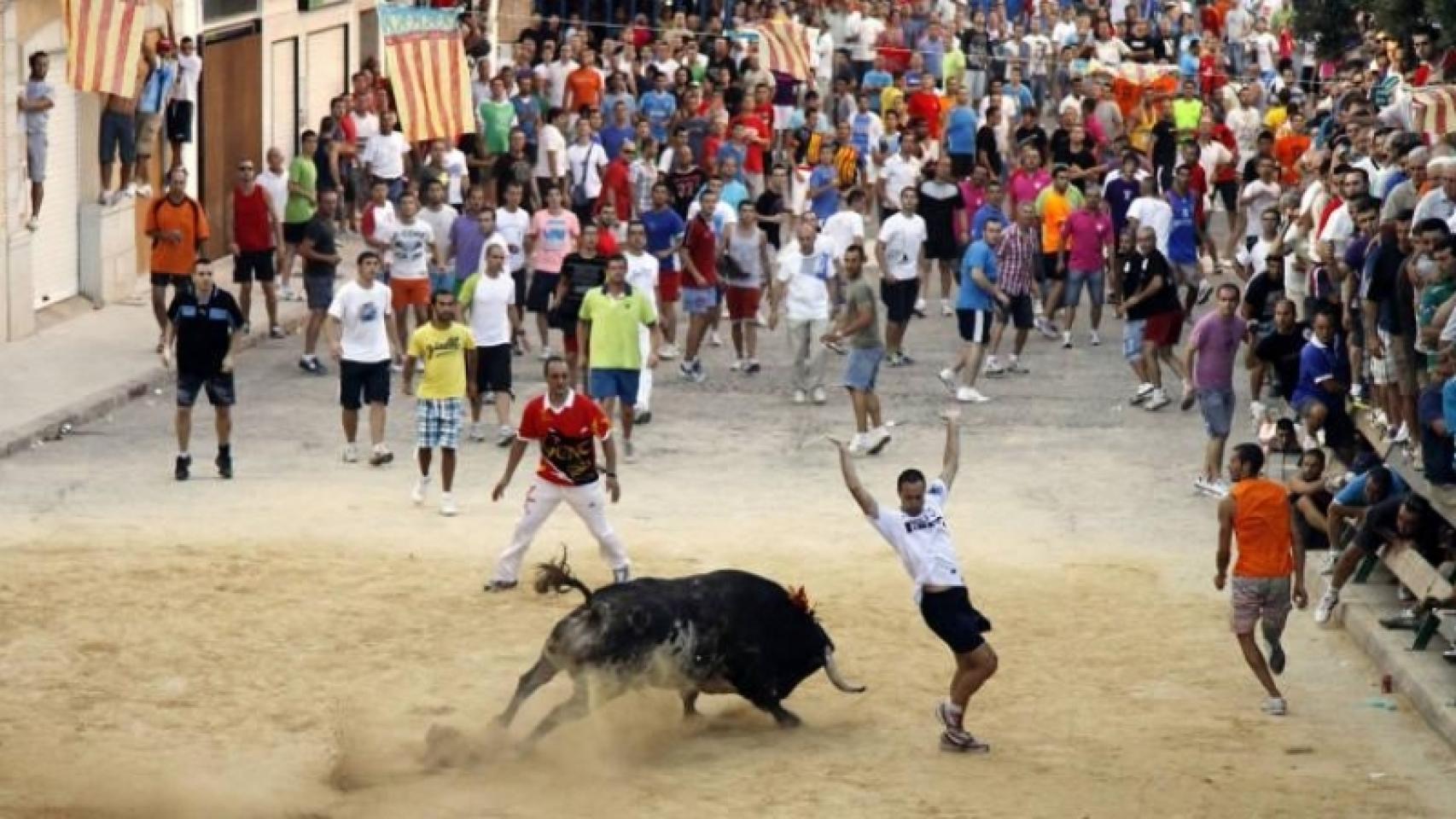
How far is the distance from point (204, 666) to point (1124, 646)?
5462mm

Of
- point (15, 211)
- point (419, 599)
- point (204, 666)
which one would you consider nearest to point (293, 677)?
point (204, 666)

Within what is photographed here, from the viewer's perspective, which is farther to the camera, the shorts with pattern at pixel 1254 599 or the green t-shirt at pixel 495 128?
the green t-shirt at pixel 495 128

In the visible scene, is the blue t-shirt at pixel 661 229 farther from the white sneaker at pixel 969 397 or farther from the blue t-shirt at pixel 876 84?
the blue t-shirt at pixel 876 84

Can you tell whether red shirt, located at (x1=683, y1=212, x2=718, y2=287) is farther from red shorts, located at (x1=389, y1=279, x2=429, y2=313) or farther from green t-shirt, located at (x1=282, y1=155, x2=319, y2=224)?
green t-shirt, located at (x1=282, y1=155, x2=319, y2=224)

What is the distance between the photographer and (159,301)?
2791cm

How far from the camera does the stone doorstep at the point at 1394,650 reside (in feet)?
55.6

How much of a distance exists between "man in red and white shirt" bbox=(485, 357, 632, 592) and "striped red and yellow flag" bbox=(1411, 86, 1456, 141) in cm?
984

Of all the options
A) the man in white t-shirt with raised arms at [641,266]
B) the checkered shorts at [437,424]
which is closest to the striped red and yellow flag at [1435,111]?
the man in white t-shirt with raised arms at [641,266]

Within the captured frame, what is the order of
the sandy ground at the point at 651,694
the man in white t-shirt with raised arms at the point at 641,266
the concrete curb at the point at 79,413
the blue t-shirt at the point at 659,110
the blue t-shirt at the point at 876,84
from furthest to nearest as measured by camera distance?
the blue t-shirt at the point at 876,84 → the blue t-shirt at the point at 659,110 → the man in white t-shirt with raised arms at the point at 641,266 → the concrete curb at the point at 79,413 → the sandy ground at the point at 651,694

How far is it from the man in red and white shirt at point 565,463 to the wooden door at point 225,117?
1486 cm

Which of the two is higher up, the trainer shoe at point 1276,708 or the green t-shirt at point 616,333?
the green t-shirt at point 616,333

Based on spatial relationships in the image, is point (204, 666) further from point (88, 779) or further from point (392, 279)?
point (392, 279)

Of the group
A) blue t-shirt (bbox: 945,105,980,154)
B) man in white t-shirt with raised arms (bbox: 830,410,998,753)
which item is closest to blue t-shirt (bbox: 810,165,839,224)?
blue t-shirt (bbox: 945,105,980,154)

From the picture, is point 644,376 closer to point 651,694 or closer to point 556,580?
point 651,694
